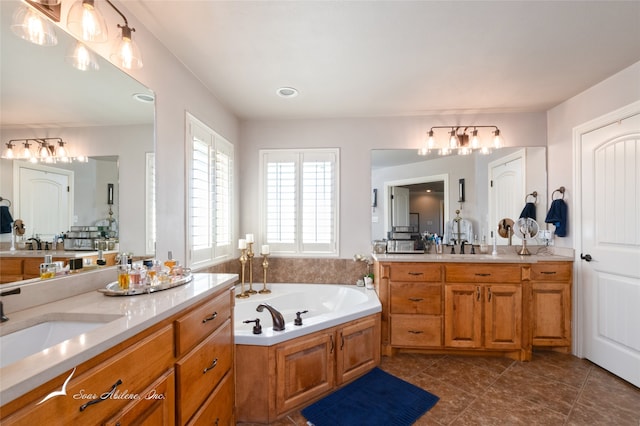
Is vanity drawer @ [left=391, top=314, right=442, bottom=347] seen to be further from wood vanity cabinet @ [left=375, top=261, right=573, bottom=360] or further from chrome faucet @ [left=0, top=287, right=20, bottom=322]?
chrome faucet @ [left=0, top=287, right=20, bottom=322]

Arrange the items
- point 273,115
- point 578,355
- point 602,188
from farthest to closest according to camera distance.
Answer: point 273,115, point 578,355, point 602,188

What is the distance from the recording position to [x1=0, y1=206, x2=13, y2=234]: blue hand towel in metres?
1.06

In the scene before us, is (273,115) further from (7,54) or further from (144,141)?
(7,54)

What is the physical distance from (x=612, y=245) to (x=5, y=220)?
12.6 feet

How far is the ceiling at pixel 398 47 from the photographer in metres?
1.61

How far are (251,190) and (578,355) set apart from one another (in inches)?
143

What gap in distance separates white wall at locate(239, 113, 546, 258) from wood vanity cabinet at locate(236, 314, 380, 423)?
119cm

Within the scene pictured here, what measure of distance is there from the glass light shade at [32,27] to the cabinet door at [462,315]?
3097 mm

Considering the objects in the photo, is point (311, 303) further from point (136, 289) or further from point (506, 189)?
point (506, 189)

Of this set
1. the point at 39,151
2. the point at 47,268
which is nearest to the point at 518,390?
the point at 47,268

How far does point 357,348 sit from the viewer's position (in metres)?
2.34

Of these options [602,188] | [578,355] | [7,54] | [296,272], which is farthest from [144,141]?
[578,355]

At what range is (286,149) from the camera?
10.9ft

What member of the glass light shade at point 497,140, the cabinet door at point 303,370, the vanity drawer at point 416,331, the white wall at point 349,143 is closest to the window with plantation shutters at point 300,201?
the white wall at point 349,143
